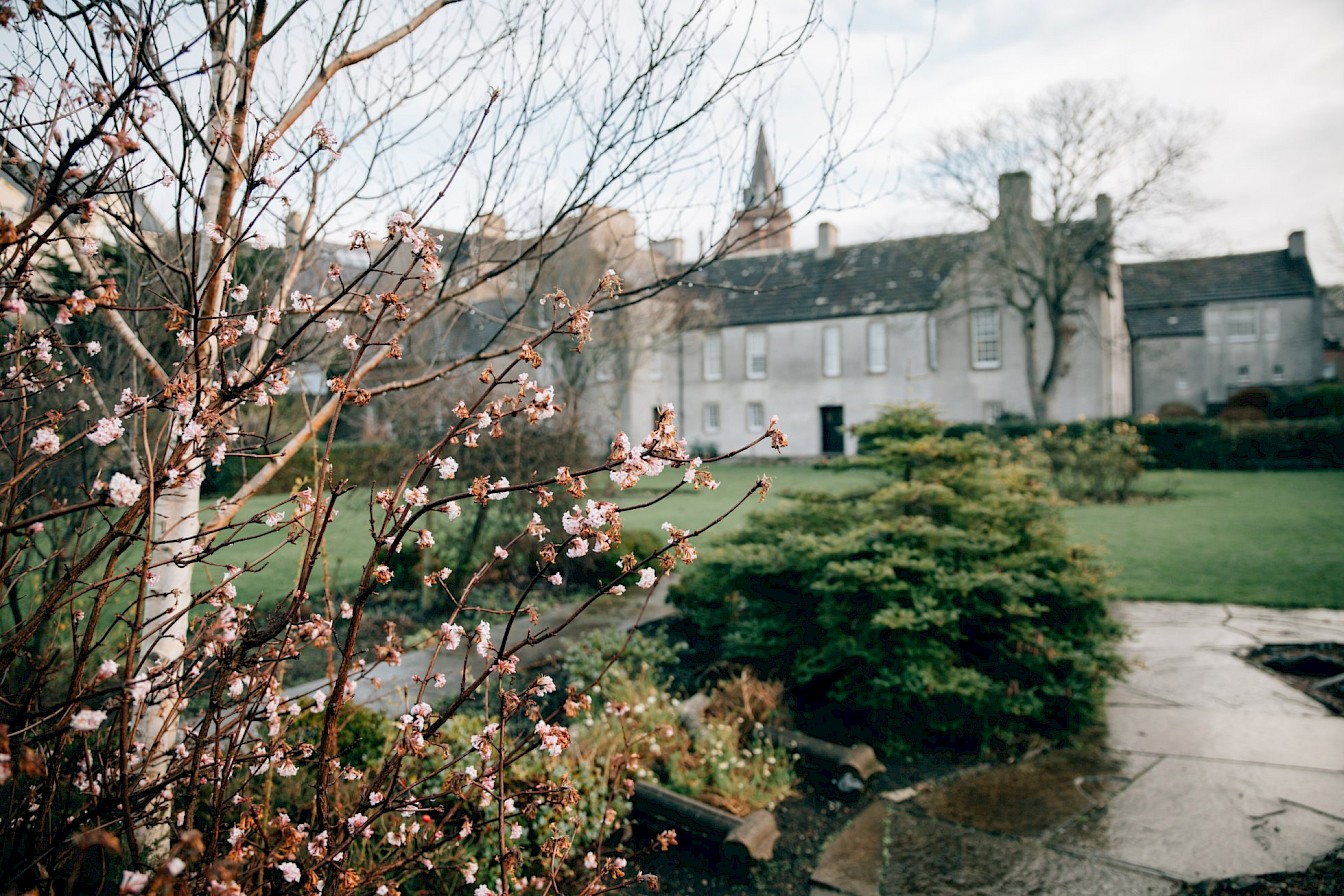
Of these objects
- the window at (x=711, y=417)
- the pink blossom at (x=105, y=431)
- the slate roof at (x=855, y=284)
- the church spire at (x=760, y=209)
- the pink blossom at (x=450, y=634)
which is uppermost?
the slate roof at (x=855, y=284)

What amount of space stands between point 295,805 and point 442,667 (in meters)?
2.44

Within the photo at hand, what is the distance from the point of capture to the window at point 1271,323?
125 feet

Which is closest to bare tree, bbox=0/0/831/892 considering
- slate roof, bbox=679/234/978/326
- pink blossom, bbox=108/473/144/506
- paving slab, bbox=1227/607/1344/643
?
pink blossom, bbox=108/473/144/506

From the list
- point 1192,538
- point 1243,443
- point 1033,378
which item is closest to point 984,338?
point 1033,378

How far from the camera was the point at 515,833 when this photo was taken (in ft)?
7.14

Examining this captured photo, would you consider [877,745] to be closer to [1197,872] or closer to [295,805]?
[1197,872]

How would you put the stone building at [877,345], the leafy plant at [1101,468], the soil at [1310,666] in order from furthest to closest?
1. the stone building at [877,345]
2. the leafy plant at [1101,468]
3. the soil at [1310,666]

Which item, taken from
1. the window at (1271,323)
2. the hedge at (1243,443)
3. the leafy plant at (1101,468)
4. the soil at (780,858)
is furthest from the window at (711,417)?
the soil at (780,858)

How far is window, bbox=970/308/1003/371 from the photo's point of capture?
30812 millimetres

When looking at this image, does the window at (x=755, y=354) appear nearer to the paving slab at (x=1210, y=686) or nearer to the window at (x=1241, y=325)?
the window at (x=1241, y=325)

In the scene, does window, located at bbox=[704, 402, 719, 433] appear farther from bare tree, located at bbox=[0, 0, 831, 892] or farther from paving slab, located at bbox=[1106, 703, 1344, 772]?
bare tree, located at bbox=[0, 0, 831, 892]

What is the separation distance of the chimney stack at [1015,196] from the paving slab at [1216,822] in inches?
1049

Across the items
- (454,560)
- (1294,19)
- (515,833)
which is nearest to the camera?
(515,833)

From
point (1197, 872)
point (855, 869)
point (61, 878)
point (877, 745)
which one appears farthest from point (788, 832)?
point (61, 878)
